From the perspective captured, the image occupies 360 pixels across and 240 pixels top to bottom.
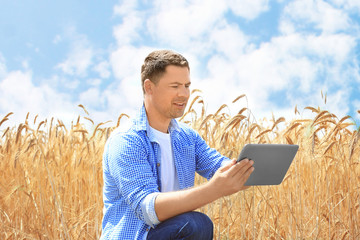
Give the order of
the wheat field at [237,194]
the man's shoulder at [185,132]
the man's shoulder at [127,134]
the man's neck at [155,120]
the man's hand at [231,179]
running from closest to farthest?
1. the man's hand at [231,179]
2. the man's shoulder at [127,134]
3. the man's neck at [155,120]
4. the man's shoulder at [185,132]
5. the wheat field at [237,194]

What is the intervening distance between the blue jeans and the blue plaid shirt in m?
0.03

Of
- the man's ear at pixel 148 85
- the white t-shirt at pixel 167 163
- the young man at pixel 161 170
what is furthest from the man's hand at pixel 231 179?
the man's ear at pixel 148 85

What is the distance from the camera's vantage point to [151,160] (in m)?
1.58

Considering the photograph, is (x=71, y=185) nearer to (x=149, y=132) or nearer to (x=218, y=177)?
(x=149, y=132)

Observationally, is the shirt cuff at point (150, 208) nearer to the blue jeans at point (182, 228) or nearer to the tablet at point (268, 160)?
the blue jeans at point (182, 228)

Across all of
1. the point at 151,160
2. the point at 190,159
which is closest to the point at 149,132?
the point at 151,160

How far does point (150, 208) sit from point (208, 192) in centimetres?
22

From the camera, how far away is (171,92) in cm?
158

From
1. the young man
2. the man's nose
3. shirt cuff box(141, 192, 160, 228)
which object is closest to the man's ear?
the young man

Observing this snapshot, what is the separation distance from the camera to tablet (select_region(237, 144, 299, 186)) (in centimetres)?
131

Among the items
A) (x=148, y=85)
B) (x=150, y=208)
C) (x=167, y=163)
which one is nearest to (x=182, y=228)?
(x=150, y=208)

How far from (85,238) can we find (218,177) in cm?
148

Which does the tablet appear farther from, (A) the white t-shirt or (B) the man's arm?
(A) the white t-shirt

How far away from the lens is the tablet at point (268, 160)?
1310mm
